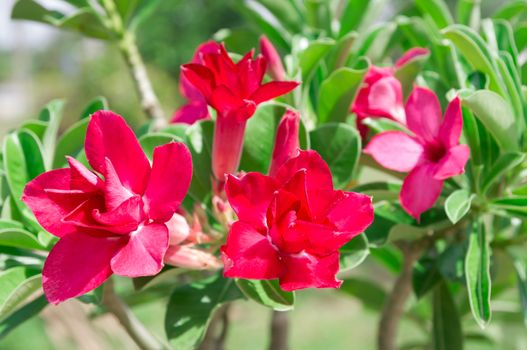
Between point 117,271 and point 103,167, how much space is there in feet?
0.28

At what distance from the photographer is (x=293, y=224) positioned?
516 millimetres

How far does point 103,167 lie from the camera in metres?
0.54

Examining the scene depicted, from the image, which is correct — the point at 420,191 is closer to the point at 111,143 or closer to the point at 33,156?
the point at 111,143

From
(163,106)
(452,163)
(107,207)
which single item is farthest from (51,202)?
(163,106)

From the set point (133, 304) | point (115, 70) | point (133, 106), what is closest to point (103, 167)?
point (133, 304)

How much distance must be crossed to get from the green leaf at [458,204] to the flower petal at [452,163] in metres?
0.04

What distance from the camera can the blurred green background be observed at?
166 cm

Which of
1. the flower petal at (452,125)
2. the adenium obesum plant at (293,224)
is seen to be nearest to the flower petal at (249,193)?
the adenium obesum plant at (293,224)

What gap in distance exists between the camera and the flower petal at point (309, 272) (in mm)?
514

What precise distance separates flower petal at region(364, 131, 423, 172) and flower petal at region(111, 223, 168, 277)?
0.24 metres

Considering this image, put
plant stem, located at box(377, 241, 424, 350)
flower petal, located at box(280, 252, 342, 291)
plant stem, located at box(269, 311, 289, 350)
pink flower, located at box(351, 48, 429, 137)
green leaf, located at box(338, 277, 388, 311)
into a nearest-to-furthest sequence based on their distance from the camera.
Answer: flower petal, located at box(280, 252, 342, 291)
pink flower, located at box(351, 48, 429, 137)
plant stem, located at box(377, 241, 424, 350)
plant stem, located at box(269, 311, 289, 350)
green leaf, located at box(338, 277, 388, 311)

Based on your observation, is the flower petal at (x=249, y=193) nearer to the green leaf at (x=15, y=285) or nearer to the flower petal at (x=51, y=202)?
the flower petal at (x=51, y=202)

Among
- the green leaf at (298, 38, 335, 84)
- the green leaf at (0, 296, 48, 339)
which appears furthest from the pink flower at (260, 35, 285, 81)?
the green leaf at (0, 296, 48, 339)

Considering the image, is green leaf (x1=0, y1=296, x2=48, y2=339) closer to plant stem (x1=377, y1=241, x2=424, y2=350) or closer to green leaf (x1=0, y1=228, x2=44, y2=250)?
green leaf (x1=0, y1=228, x2=44, y2=250)
